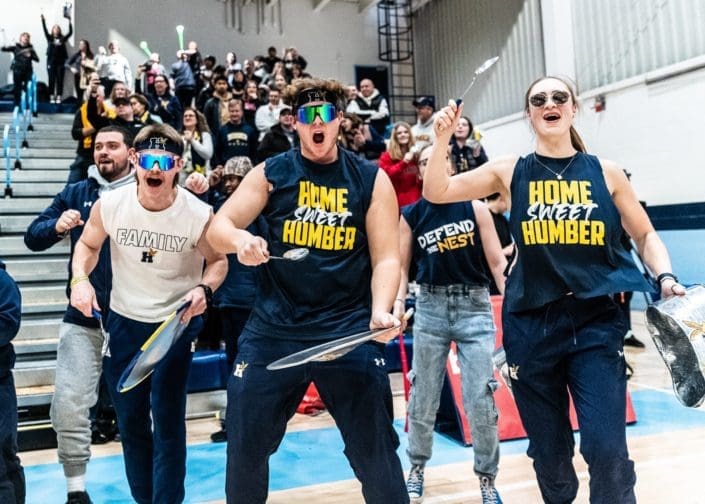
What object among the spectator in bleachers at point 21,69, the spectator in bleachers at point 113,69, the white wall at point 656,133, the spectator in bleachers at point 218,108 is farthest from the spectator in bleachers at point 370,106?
the spectator in bleachers at point 21,69

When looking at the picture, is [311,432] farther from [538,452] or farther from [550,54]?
[550,54]

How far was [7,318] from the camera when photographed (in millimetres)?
2627

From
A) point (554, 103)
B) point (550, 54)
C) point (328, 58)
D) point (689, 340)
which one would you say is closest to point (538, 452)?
point (689, 340)

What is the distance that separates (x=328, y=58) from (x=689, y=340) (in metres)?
17.8

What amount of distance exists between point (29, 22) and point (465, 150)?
13.3m

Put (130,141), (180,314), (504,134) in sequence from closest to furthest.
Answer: (180,314)
(130,141)
(504,134)

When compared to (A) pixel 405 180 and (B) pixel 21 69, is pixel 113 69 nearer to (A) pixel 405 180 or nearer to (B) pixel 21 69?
(B) pixel 21 69

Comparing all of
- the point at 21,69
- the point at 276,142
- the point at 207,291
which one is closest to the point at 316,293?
the point at 207,291

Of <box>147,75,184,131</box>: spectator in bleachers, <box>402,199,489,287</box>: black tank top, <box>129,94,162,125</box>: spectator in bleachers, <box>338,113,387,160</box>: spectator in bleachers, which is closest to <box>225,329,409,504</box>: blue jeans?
<box>402,199,489,287</box>: black tank top

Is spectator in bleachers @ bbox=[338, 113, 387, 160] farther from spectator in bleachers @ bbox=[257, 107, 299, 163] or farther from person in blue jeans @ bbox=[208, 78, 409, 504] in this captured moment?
person in blue jeans @ bbox=[208, 78, 409, 504]

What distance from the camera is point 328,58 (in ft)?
61.6

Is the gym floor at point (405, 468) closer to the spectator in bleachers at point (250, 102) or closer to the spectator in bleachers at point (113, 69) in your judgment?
the spectator in bleachers at point (250, 102)

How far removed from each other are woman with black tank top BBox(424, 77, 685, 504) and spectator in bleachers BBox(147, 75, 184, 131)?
8.43 meters

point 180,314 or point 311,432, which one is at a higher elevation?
point 180,314
